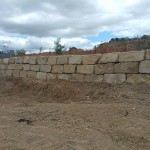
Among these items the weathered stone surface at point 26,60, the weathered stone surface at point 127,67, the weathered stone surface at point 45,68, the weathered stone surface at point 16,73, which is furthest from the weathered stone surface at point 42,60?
the weathered stone surface at point 127,67

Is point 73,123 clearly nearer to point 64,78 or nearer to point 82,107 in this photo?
point 82,107

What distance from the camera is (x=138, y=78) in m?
Answer: 8.45

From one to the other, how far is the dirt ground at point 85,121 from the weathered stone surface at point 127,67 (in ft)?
1.37

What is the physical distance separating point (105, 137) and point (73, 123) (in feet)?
3.48

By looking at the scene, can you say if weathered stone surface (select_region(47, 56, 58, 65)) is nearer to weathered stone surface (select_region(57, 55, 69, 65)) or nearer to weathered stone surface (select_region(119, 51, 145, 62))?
weathered stone surface (select_region(57, 55, 69, 65))

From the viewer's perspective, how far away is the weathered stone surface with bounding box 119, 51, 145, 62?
330 inches

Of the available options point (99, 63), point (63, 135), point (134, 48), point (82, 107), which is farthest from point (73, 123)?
point (134, 48)

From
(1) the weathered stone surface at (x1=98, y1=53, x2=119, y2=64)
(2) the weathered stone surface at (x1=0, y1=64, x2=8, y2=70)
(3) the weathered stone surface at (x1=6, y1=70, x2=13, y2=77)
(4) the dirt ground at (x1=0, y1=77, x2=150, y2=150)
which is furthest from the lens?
(2) the weathered stone surface at (x1=0, y1=64, x2=8, y2=70)

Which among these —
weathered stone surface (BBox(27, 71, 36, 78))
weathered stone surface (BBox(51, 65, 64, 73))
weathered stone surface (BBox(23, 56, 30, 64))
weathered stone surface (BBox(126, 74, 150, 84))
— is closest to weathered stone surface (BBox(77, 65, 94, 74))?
weathered stone surface (BBox(51, 65, 64, 73))

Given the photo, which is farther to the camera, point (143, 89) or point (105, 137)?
point (143, 89)

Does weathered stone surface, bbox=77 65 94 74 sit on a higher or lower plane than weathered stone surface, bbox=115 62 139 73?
lower

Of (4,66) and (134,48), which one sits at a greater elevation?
(134,48)

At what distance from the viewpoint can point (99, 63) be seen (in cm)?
966

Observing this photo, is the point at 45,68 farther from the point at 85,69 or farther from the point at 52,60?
the point at 85,69
